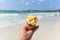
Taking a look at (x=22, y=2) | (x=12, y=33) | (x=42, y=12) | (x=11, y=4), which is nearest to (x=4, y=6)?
(x=11, y=4)

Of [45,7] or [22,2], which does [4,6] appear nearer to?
[22,2]

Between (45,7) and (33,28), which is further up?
(33,28)

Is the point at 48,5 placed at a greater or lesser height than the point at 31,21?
lesser

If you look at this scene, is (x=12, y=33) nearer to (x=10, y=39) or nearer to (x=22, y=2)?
(x=10, y=39)

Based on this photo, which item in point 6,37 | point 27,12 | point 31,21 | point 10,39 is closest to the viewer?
point 31,21

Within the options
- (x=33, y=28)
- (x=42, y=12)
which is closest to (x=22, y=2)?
(x=42, y=12)

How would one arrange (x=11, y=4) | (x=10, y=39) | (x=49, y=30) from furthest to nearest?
(x=11, y=4) < (x=49, y=30) < (x=10, y=39)

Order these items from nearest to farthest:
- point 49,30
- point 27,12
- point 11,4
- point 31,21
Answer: point 31,21 → point 49,30 → point 11,4 → point 27,12

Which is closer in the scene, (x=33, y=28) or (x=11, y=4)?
(x=33, y=28)

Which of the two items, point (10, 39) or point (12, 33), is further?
→ point (12, 33)

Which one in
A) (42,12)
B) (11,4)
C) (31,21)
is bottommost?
(42,12)
